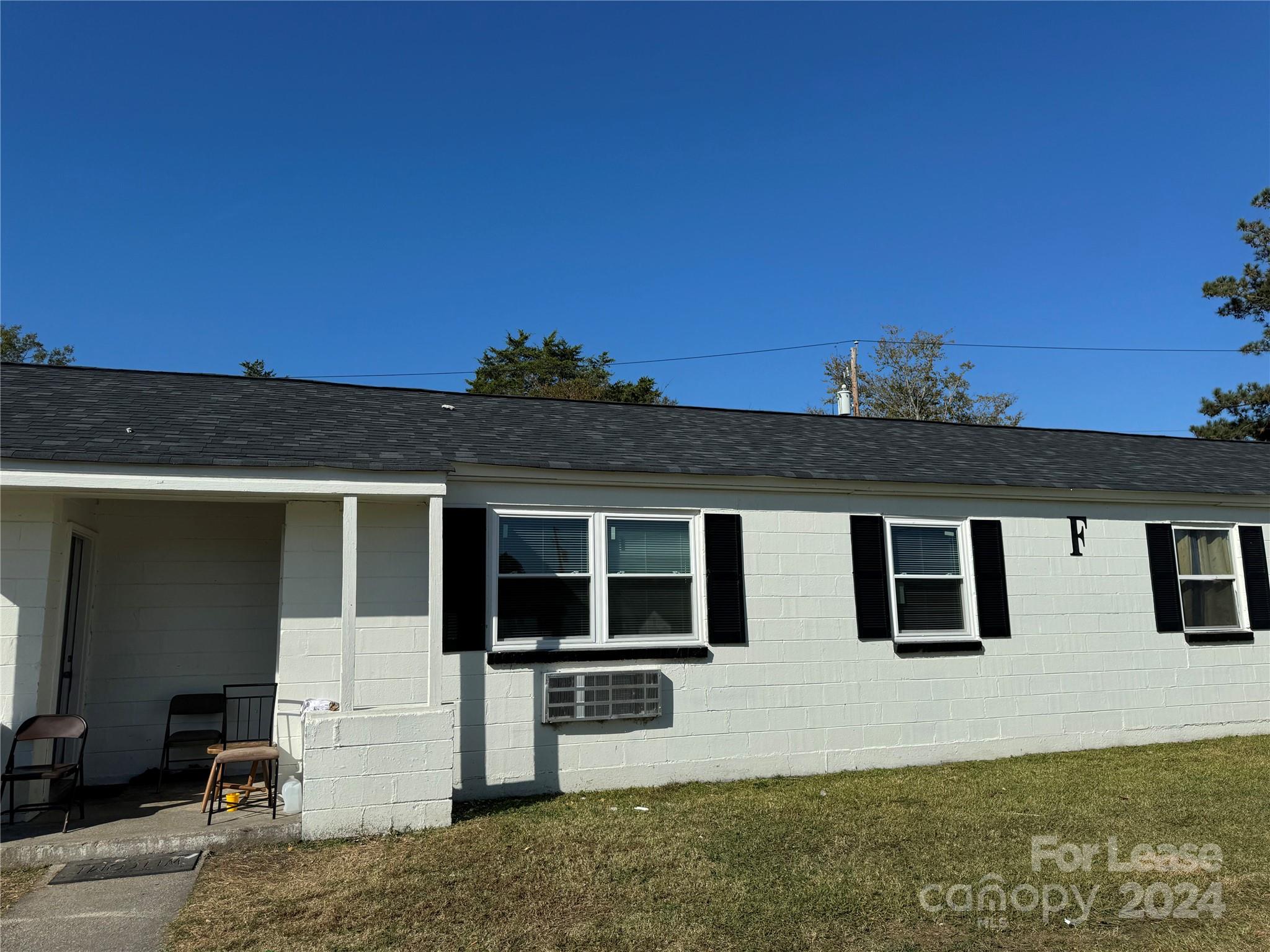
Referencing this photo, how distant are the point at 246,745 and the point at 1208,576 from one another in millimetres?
10274

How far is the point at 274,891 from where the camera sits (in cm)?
540

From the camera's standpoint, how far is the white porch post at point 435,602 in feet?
22.6

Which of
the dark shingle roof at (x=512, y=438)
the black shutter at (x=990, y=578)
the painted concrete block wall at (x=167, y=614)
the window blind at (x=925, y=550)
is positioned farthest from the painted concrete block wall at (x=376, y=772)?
the black shutter at (x=990, y=578)

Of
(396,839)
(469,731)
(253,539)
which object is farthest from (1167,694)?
(253,539)

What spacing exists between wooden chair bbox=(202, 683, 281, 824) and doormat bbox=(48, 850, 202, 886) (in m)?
0.58

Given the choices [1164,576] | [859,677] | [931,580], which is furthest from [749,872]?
[1164,576]

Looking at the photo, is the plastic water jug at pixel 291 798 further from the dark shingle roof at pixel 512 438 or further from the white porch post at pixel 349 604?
the dark shingle roof at pixel 512 438

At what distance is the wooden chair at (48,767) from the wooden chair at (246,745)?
2.94 ft

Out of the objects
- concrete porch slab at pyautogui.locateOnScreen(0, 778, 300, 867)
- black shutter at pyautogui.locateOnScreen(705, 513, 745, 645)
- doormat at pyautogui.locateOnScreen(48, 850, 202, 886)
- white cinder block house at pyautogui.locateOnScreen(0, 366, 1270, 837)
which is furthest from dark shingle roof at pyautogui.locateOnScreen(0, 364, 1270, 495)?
doormat at pyautogui.locateOnScreen(48, 850, 202, 886)

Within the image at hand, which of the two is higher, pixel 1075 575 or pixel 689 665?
pixel 1075 575

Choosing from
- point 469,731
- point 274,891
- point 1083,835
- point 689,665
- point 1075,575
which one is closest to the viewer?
point 274,891

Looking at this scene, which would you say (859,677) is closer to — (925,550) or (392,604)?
(925,550)

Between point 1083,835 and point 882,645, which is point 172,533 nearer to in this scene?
point 882,645

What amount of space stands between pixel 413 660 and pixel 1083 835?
17.0ft
